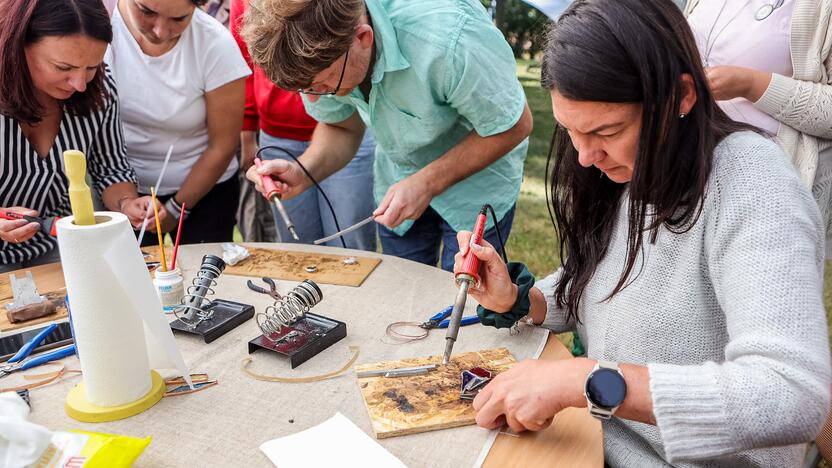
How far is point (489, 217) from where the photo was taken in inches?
86.8

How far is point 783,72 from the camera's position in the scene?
1.96m

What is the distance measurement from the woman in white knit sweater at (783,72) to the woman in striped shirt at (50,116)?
182 centimetres

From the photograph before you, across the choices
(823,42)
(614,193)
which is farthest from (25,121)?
(823,42)

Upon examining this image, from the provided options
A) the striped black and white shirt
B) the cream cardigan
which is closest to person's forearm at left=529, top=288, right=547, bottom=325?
the cream cardigan

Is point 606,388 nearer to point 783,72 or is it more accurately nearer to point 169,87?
point 783,72

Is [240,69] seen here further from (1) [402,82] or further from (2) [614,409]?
(2) [614,409]

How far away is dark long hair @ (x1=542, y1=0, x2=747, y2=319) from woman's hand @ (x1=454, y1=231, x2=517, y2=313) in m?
0.24

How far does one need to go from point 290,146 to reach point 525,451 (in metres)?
2.18

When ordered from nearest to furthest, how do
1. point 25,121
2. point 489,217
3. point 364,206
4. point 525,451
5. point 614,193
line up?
1. point 525,451
2. point 614,193
3. point 25,121
4. point 489,217
5. point 364,206

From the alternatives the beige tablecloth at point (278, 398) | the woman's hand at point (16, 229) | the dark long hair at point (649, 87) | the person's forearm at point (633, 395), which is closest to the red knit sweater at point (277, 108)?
the woman's hand at point (16, 229)

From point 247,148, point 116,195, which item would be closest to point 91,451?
point 116,195

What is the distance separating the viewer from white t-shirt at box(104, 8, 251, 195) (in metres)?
2.44

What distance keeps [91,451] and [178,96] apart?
177 centimetres

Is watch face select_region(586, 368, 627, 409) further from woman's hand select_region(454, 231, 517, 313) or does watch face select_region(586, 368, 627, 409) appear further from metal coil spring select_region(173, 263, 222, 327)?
metal coil spring select_region(173, 263, 222, 327)
